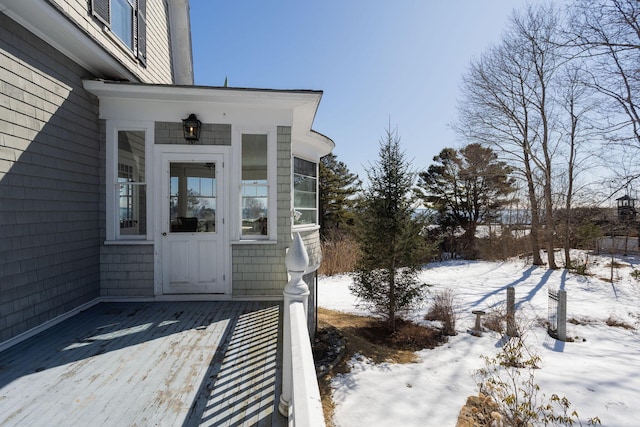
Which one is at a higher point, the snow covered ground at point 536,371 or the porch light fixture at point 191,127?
the porch light fixture at point 191,127

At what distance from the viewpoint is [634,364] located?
5.59 m

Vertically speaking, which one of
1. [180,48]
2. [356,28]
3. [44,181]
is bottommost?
[44,181]

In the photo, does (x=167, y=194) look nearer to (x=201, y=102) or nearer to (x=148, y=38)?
(x=201, y=102)

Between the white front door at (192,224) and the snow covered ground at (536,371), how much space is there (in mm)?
2593

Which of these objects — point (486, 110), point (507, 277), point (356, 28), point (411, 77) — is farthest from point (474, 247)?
point (356, 28)

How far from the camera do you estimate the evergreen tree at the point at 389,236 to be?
695 centimetres

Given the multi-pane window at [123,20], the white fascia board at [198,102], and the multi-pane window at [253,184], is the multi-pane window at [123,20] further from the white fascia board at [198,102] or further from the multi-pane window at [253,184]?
the multi-pane window at [253,184]

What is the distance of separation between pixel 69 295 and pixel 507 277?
563 inches

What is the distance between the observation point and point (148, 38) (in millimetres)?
6055

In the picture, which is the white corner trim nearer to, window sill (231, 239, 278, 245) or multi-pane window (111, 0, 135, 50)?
window sill (231, 239, 278, 245)

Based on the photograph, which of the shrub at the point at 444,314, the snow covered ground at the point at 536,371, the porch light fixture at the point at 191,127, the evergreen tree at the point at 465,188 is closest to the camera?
the snow covered ground at the point at 536,371

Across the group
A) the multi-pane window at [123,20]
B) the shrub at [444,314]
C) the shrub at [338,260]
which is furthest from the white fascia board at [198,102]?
the shrub at [338,260]

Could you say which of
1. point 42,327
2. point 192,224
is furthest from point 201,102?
point 42,327

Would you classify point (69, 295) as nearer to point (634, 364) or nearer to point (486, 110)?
point (634, 364)
